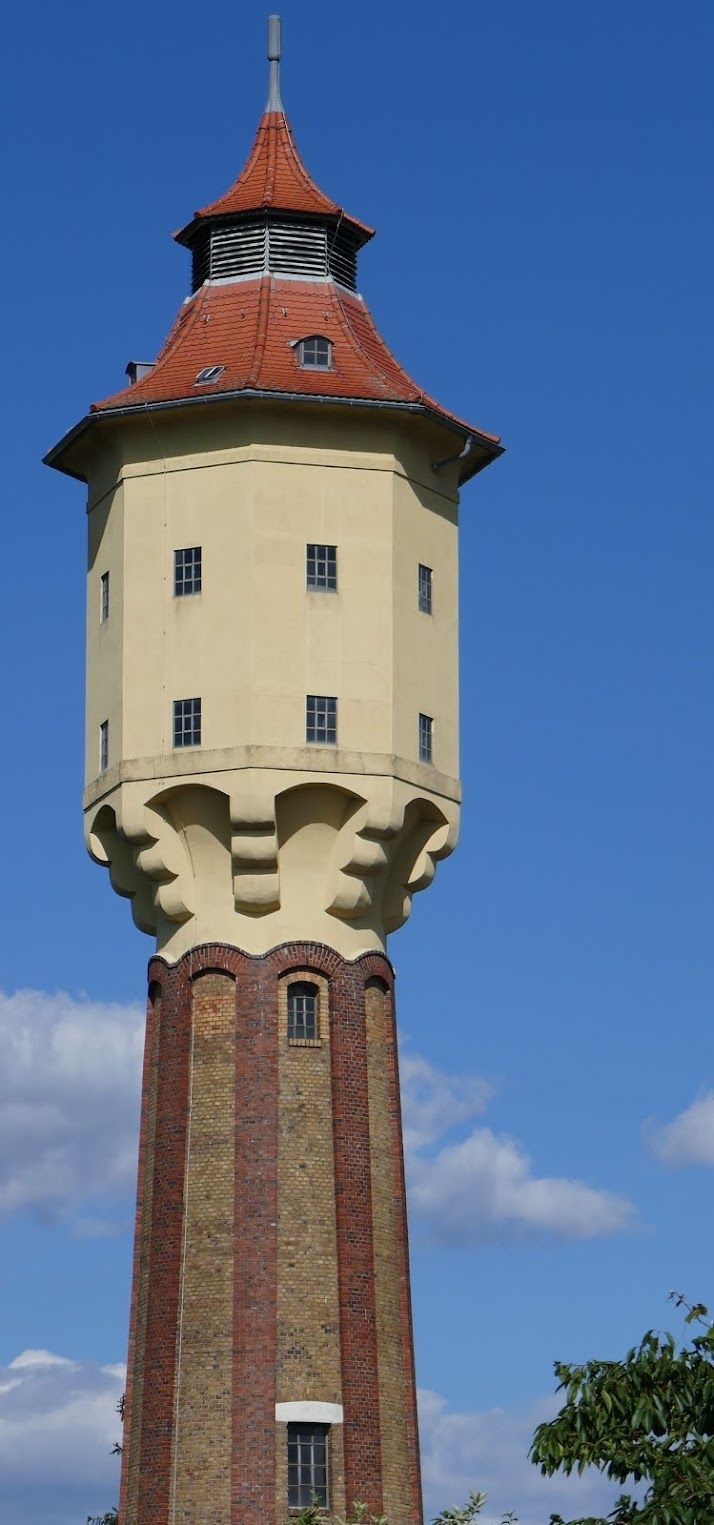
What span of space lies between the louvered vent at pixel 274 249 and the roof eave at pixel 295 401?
4.34 meters

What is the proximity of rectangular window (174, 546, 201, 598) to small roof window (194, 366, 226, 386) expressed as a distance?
308 centimetres

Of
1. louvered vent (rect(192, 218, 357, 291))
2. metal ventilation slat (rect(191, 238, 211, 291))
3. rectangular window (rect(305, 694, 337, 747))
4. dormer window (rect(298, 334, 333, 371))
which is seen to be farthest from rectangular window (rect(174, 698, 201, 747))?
metal ventilation slat (rect(191, 238, 211, 291))

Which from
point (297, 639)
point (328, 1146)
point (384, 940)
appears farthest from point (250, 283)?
point (328, 1146)

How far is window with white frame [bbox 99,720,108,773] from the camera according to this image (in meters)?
61.2

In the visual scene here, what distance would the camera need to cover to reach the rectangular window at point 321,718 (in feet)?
194

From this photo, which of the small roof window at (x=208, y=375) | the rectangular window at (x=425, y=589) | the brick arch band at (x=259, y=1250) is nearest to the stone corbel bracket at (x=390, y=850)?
the brick arch band at (x=259, y=1250)

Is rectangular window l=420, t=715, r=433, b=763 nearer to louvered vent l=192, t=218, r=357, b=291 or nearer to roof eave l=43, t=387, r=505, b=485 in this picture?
roof eave l=43, t=387, r=505, b=485

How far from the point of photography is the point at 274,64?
66562 millimetres

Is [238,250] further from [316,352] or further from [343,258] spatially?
[316,352]

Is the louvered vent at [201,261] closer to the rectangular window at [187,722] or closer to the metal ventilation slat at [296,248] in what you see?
the metal ventilation slat at [296,248]

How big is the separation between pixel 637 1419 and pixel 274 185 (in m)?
28.9

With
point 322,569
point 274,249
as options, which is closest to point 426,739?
point 322,569

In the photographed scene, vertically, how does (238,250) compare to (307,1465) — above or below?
above

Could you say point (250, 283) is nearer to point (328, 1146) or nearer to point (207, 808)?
point (207, 808)
